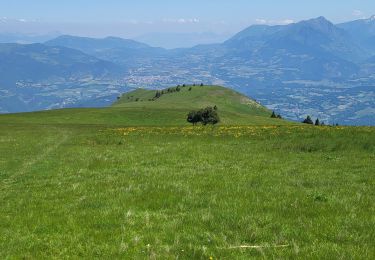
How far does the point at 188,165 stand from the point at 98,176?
5.20 m

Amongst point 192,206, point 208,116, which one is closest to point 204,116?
point 208,116

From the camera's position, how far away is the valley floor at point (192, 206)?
10.2 meters

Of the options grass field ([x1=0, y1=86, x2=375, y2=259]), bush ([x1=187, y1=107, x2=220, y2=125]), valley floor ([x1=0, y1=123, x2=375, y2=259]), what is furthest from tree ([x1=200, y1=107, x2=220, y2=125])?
valley floor ([x1=0, y1=123, x2=375, y2=259])

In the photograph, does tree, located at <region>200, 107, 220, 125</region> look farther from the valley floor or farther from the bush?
the valley floor

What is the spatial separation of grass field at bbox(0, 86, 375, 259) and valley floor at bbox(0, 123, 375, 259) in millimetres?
41

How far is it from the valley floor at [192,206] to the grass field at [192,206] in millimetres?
41

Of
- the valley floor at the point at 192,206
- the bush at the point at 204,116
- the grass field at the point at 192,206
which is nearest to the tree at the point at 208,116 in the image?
the bush at the point at 204,116

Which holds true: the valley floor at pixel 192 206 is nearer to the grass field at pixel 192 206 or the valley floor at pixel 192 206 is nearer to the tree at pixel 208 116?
the grass field at pixel 192 206

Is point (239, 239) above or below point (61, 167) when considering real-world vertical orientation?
above

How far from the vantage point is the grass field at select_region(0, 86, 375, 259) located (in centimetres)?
1023

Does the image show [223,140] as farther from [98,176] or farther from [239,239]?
[239,239]

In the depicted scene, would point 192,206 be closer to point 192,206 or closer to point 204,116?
point 192,206

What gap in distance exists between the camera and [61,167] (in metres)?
25.2

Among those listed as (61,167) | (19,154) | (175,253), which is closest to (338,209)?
(175,253)
